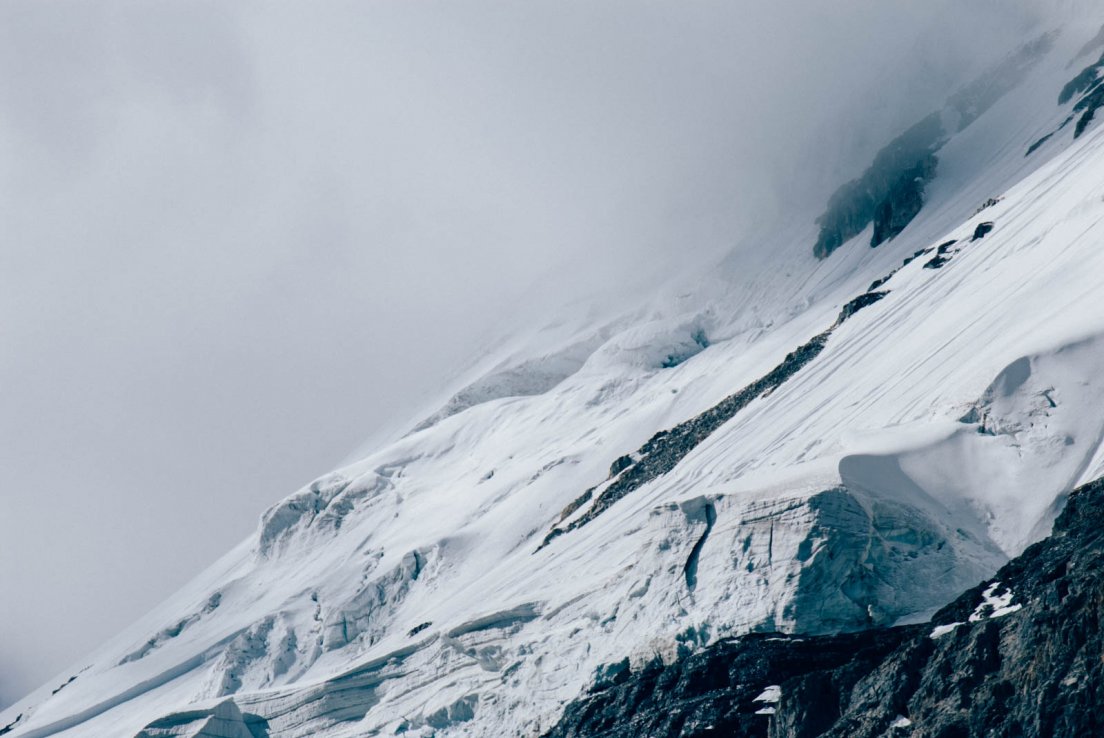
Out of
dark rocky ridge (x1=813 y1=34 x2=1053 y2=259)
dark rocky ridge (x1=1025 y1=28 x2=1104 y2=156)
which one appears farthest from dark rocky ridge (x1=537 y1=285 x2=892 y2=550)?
dark rocky ridge (x1=813 y1=34 x2=1053 y2=259)

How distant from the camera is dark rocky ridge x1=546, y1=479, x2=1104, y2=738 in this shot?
32344 millimetres

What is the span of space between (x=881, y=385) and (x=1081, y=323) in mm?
11491

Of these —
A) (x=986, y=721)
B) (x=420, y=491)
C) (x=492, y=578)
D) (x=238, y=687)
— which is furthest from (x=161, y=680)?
(x=986, y=721)

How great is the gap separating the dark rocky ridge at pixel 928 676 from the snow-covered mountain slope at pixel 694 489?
132 inches

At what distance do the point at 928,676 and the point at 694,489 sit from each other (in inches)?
1336

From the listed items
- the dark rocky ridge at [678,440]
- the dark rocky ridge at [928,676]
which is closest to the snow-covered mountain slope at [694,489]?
the dark rocky ridge at [678,440]

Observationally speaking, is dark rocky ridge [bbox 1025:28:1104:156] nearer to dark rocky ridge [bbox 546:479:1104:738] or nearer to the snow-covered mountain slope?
Result: the snow-covered mountain slope

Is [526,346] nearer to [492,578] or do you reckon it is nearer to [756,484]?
[492,578]

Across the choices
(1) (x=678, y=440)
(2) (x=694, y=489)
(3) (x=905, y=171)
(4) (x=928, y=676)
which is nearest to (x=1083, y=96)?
(3) (x=905, y=171)

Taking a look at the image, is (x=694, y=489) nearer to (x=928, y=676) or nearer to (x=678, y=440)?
(x=678, y=440)

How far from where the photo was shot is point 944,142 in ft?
411

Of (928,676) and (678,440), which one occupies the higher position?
(678,440)

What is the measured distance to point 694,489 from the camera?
6950cm

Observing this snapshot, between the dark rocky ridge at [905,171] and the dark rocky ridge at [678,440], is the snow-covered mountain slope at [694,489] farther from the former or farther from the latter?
the dark rocky ridge at [905,171]
